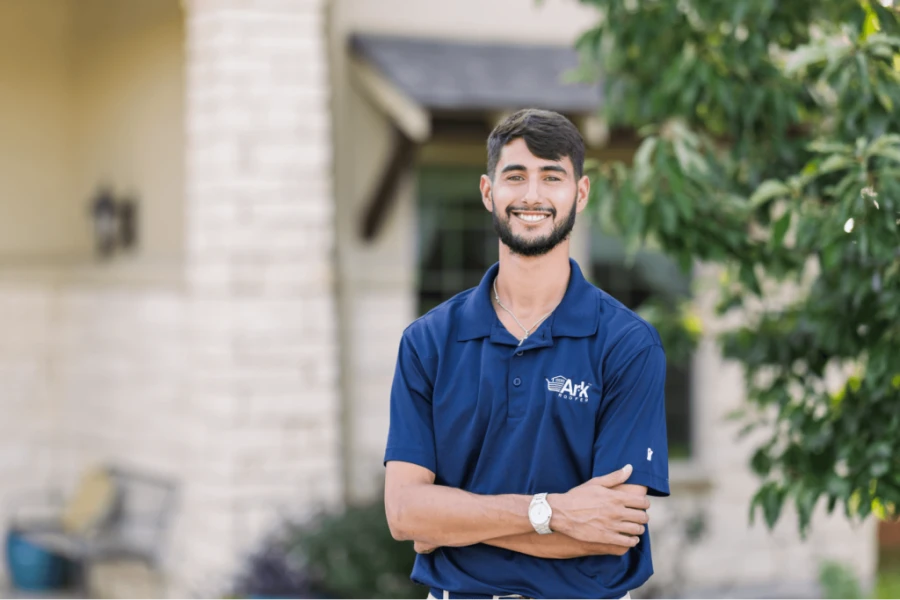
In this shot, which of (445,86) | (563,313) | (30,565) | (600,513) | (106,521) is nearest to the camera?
(600,513)

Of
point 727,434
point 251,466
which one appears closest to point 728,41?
point 251,466

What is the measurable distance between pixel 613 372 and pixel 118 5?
687cm

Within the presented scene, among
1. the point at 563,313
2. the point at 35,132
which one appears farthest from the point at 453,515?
the point at 35,132

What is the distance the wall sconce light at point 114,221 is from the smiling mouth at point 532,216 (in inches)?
249

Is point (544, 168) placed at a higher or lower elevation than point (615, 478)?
higher

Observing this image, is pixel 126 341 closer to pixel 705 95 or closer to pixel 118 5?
pixel 118 5

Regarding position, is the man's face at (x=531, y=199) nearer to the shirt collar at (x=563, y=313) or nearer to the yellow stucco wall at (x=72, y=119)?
the shirt collar at (x=563, y=313)

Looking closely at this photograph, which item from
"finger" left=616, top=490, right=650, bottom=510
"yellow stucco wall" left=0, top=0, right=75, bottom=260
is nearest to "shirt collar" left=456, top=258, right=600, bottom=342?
"finger" left=616, top=490, right=650, bottom=510

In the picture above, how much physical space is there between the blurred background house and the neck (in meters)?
2.84

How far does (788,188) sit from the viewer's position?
383cm

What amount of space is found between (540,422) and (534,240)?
1.18ft

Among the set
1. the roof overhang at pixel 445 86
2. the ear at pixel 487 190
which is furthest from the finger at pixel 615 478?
the roof overhang at pixel 445 86

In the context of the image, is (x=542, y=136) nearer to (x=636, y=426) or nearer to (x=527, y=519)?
(x=636, y=426)

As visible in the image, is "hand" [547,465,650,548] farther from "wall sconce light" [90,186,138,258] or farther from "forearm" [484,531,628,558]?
"wall sconce light" [90,186,138,258]
